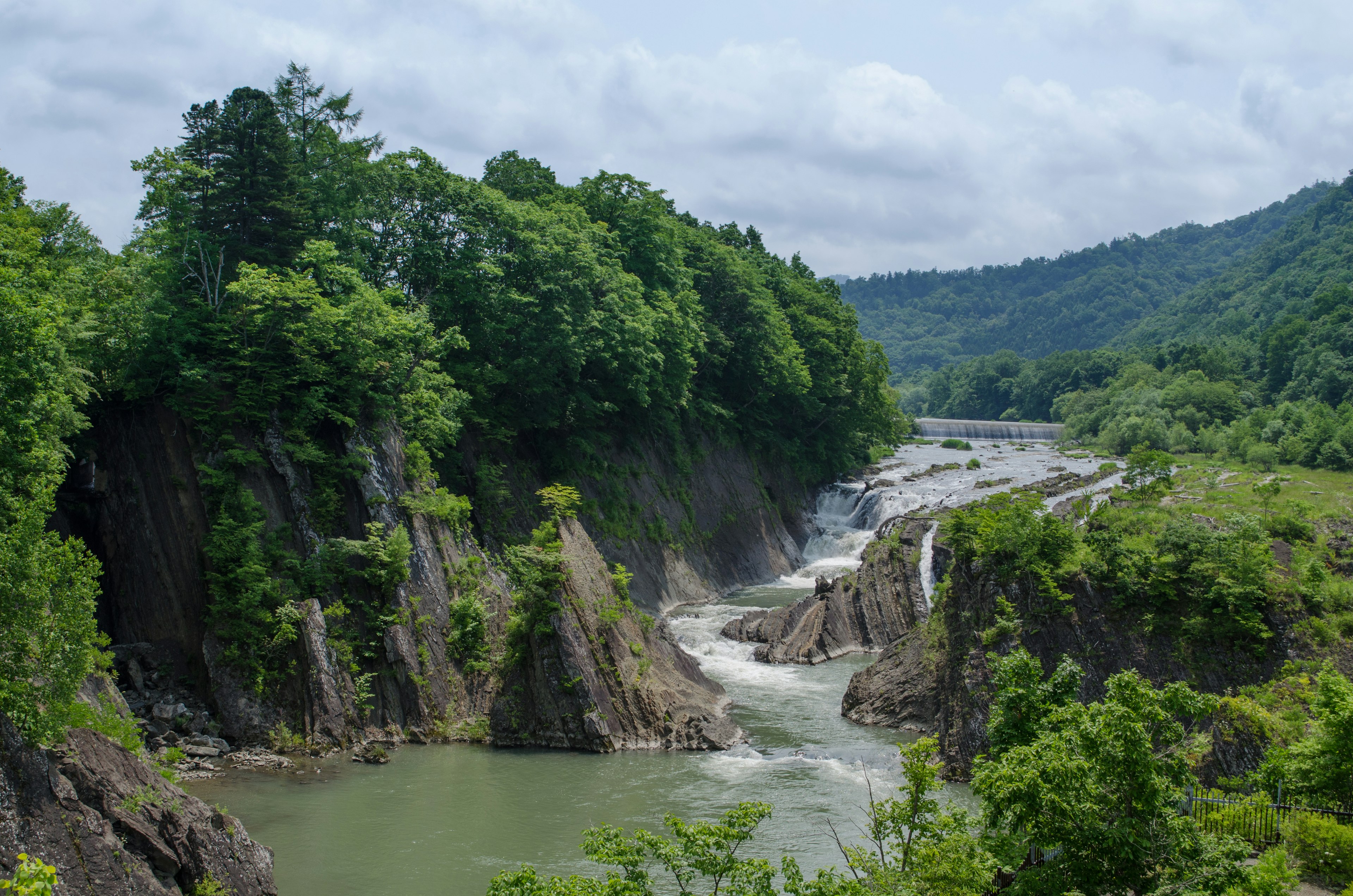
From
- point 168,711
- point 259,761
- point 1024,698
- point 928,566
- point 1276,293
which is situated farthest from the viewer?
point 1276,293

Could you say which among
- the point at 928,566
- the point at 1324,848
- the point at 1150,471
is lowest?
the point at 1324,848

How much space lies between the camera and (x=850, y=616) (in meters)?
36.0

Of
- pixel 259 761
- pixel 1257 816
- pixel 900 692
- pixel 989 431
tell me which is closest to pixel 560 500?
pixel 259 761

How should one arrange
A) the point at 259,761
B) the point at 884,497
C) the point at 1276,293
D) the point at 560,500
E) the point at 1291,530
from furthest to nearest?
the point at 1276,293 → the point at 884,497 → the point at 560,500 → the point at 1291,530 → the point at 259,761

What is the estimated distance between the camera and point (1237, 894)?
34.8 feet

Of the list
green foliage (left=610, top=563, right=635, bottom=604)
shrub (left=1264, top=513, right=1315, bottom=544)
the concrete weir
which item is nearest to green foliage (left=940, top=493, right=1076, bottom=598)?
shrub (left=1264, top=513, right=1315, bottom=544)

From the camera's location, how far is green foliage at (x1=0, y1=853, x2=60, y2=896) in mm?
7098

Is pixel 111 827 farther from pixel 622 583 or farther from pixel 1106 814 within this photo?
pixel 622 583

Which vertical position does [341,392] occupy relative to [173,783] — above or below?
above

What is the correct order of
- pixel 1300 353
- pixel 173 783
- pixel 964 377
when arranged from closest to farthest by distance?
pixel 173 783, pixel 1300 353, pixel 964 377

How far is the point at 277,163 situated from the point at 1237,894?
30.2 metres

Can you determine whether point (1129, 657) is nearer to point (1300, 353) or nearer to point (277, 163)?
point (277, 163)

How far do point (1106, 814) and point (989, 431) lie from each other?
96.5m

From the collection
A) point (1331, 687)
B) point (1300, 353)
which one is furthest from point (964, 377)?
point (1331, 687)
